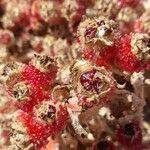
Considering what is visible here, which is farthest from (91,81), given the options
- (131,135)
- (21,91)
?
(131,135)

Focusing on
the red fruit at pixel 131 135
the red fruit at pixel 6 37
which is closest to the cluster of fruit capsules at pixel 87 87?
the red fruit at pixel 131 135

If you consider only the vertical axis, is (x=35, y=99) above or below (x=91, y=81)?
above

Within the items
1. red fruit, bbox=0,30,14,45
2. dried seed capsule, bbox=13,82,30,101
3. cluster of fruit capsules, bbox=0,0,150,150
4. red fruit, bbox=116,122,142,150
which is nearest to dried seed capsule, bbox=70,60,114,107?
cluster of fruit capsules, bbox=0,0,150,150

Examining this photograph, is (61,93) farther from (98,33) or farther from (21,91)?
(98,33)

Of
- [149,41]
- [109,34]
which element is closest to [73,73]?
[109,34]

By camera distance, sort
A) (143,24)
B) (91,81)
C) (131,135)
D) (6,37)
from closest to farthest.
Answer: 1. (91,81)
2. (131,135)
3. (143,24)
4. (6,37)

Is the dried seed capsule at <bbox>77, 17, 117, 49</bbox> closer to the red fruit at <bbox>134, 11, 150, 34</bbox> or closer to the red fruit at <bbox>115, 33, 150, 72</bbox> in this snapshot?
the red fruit at <bbox>115, 33, 150, 72</bbox>
